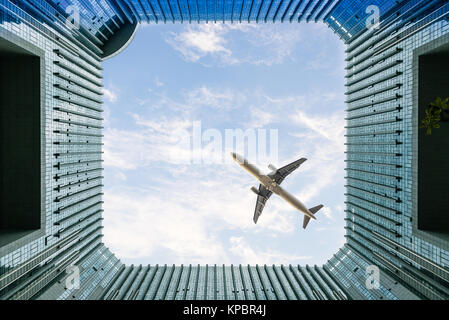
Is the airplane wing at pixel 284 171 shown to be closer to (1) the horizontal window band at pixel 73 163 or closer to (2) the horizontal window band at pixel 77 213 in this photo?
(1) the horizontal window band at pixel 73 163

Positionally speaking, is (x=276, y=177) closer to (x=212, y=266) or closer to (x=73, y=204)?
(x=73, y=204)

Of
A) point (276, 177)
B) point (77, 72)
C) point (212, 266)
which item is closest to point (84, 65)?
point (77, 72)

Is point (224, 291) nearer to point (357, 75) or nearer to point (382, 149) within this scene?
point (382, 149)

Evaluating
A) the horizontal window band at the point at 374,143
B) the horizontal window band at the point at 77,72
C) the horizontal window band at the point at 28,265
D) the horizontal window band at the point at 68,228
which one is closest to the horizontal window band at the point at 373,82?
the horizontal window band at the point at 374,143
